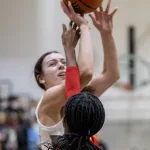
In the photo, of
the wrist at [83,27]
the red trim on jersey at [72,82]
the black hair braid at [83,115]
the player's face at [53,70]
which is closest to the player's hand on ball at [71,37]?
the wrist at [83,27]

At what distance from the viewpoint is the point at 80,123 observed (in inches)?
65.8

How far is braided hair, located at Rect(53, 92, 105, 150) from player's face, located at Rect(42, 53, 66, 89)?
0.75 metres

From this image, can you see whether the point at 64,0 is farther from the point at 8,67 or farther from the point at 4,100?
the point at 8,67

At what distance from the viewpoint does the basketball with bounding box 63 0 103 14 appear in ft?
7.05

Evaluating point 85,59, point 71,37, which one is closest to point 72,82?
point 85,59

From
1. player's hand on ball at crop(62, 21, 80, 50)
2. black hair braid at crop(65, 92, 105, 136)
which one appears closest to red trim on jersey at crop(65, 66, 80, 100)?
player's hand on ball at crop(62, 21, 80, 50)

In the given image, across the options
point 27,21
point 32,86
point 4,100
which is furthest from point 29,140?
point 27,21

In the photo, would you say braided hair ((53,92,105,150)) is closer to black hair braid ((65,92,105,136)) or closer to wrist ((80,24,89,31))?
black hair braid ((65,92,105,136))

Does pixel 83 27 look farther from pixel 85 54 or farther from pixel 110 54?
pixel 110 54

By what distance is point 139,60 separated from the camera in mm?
9266

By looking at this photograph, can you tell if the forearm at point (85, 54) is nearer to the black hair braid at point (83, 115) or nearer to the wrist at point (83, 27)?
the wrist at point (83, 27)

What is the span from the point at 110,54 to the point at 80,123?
756mm

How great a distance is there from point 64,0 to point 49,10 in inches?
283

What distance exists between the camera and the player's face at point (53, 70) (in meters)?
2.46
